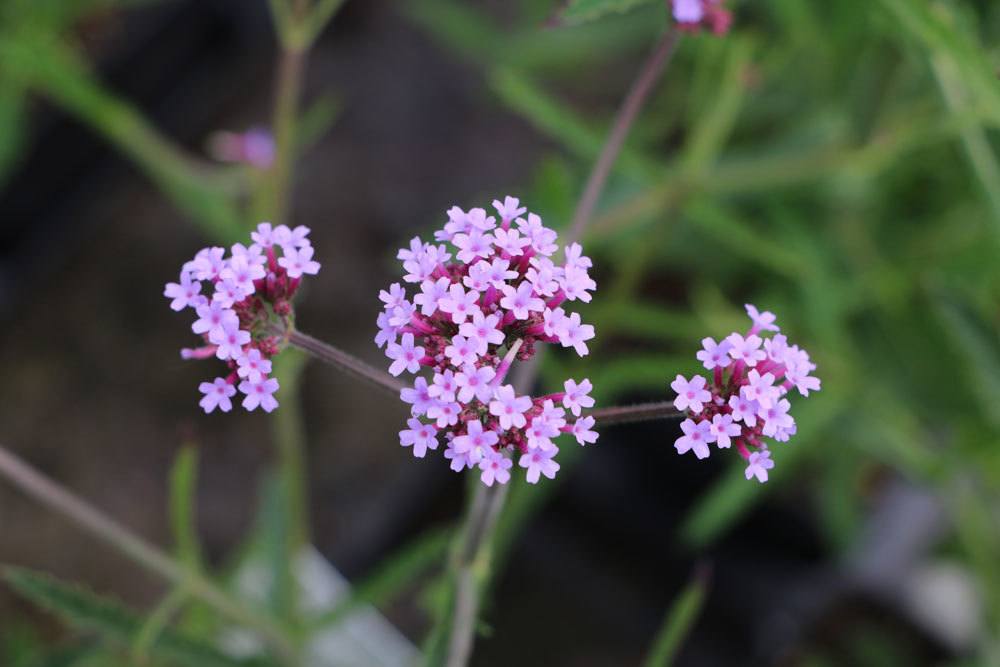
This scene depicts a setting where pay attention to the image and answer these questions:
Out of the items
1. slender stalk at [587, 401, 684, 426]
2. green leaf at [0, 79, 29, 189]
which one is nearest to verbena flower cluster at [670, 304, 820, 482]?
slender stalk at [587, 401, 684, 426]

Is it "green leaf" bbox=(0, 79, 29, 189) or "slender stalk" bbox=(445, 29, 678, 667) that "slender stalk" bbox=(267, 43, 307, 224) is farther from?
"green leaf" bbox=(0, 79, 29, 189)

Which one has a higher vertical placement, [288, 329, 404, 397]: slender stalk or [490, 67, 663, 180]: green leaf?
[490, 67, 663, 180]: green leaf

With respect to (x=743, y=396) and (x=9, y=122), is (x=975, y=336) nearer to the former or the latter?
(x=743, y=396)

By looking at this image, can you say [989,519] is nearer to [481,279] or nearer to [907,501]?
[907,501]

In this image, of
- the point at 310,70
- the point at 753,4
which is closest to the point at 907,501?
the point at 753,4

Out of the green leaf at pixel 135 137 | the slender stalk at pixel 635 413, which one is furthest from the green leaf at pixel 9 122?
the slender stalk at pixel 635 413

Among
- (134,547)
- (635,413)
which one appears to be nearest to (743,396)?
(635,413)
